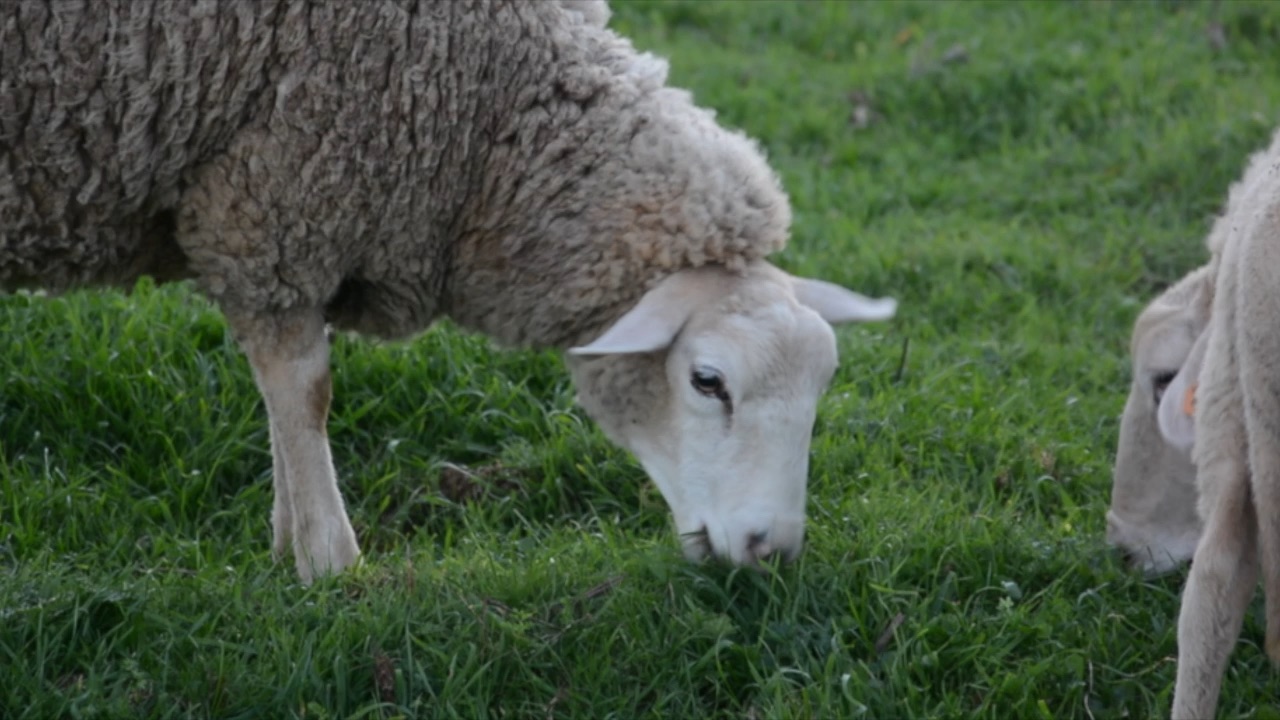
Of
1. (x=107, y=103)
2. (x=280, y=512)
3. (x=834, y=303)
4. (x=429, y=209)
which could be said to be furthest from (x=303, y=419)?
(x=834, y=303)

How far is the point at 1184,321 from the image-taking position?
14.7 feet

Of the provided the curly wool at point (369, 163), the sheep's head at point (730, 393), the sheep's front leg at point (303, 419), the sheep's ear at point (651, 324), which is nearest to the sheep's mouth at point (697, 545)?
the sheep's head at point (730, 393)

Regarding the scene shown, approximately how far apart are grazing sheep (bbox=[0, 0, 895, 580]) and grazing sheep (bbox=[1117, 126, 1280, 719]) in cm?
86

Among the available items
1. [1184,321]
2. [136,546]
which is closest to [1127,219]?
[1184,321]

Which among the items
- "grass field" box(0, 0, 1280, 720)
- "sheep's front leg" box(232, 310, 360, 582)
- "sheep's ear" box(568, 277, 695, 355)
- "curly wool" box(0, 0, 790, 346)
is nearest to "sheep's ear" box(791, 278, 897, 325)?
"curly wool" box(0, 0, 790, 346)

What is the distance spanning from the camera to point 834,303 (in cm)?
439

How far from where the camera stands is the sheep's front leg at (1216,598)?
3.55 meters

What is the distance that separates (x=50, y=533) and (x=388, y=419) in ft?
3.64

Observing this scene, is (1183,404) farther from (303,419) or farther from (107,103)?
(107,103)

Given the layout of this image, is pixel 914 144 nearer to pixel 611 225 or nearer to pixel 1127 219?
pixel 1127 219

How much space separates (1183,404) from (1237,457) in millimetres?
512

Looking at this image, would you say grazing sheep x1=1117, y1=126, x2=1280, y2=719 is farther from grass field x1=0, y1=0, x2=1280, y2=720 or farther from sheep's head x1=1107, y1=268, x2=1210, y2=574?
sheep's head x1=1107, y1=268, x2=1210, y2=574

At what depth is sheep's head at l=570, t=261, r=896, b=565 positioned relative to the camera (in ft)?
13.5

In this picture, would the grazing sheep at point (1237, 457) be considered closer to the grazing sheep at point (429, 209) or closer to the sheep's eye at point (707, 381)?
the grazing sheep at point (429, 209)
